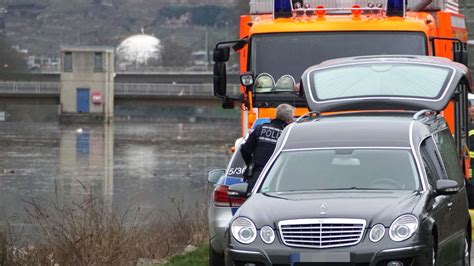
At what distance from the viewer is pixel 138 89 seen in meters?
104

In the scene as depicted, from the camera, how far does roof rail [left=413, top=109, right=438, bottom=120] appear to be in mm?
12121

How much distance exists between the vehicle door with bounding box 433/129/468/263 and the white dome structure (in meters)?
170

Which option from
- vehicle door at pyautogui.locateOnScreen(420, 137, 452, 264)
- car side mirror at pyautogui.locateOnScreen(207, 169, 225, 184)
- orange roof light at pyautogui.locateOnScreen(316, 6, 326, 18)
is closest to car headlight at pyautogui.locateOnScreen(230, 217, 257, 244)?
vehicle door at pyautogui.locateOnScreen(420, 137, 452, 264)

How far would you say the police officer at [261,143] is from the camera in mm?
13234

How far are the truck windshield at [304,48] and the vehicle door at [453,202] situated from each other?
510cm

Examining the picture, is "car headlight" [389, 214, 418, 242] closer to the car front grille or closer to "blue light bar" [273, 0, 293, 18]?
the car front grille

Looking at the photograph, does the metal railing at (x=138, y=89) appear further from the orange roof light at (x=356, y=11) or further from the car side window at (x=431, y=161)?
the car side window at (x=431, y=161)

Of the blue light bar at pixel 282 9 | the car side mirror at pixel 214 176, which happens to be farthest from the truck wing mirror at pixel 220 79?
the car side mirror at pixel 214 176

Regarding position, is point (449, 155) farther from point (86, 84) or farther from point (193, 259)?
point (86, 84)

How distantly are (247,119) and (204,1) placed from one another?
522ft

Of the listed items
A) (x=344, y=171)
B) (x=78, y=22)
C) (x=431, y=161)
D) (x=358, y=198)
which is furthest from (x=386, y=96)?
(x=78, y=22)

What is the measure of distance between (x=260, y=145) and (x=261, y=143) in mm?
24

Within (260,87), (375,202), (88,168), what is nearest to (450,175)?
(375,202)

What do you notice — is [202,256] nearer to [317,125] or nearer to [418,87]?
[418,87]
